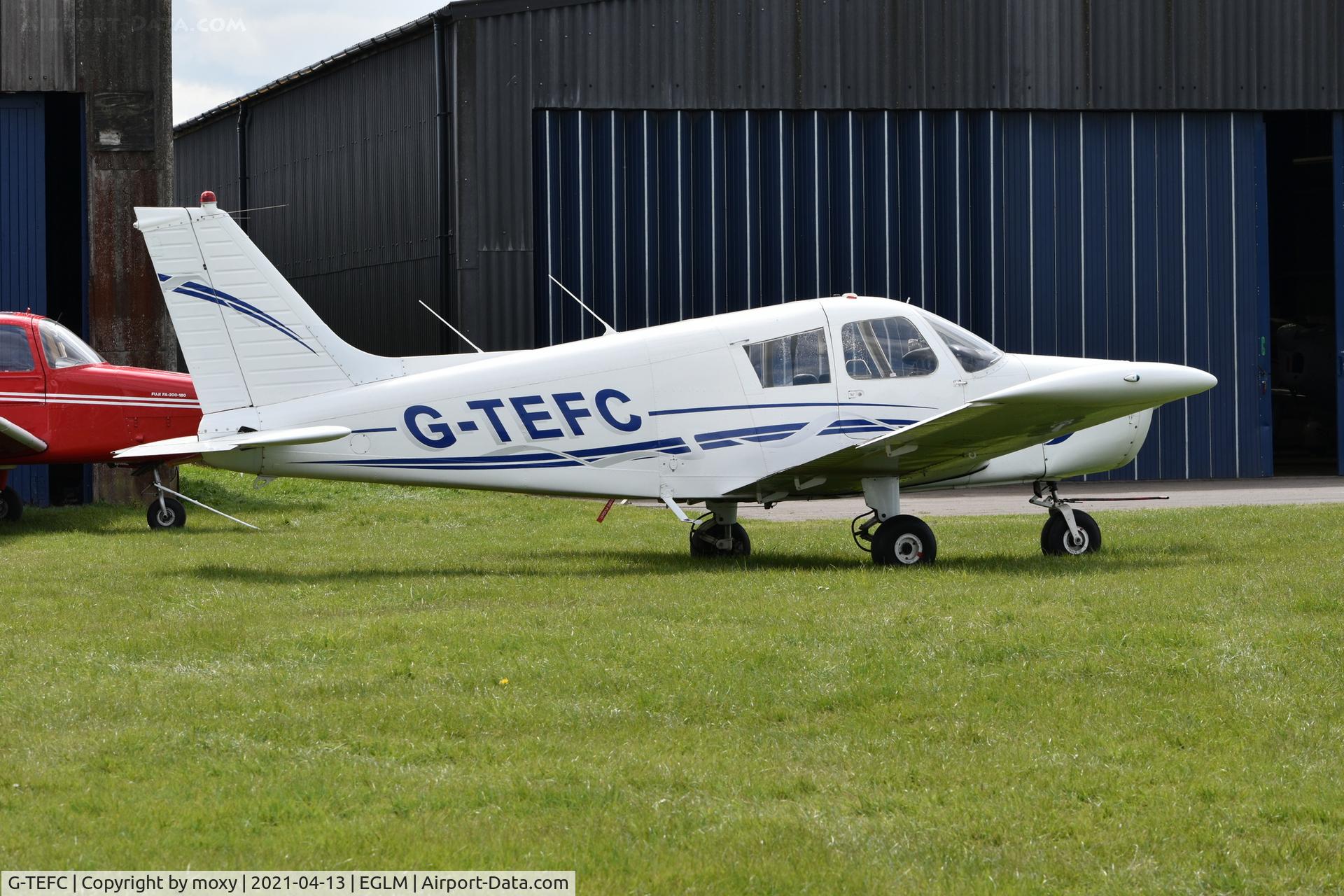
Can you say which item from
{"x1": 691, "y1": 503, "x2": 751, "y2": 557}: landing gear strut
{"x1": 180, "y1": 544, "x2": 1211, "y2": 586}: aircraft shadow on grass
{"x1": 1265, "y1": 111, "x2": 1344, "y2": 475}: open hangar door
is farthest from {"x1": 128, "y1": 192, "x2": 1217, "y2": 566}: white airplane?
{"x1": 1265, "y1": 111, "x2": 1344, "y2": 475}: open hangar door

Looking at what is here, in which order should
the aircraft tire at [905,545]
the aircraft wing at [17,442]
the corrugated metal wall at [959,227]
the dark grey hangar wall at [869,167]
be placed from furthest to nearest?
the corrugated metal wall at [959,227], the dark grey hangar wall at [869,167], the aircraft wing at [17,442], the aircraft tire at [905,545]

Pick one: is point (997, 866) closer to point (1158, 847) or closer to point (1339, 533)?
point (1158, 847)

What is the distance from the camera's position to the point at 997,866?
4477 millimetres

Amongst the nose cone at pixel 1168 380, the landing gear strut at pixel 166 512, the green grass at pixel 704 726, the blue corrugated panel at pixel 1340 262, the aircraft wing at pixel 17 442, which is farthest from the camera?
the blue corrugated panel at pixel 1340 262

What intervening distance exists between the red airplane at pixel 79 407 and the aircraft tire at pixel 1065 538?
9.37 metres

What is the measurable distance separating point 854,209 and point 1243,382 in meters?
6.75

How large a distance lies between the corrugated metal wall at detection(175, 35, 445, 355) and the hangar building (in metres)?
4.17

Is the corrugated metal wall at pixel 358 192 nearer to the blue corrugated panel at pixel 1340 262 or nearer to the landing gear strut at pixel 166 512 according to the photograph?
the landing gear strut at pixel 166 512

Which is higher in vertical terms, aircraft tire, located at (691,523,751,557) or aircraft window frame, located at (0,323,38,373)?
aircraft window frame, located at (0,323,38,373)

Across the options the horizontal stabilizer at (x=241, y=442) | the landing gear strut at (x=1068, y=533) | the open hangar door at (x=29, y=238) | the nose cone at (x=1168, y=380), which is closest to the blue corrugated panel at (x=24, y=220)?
the open hangar door at (x=29, y=238)

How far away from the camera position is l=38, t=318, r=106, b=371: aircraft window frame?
1652cm

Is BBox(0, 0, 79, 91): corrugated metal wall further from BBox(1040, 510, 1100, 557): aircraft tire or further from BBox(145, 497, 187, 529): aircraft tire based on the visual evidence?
BBox(1040, 510, 1100, 557): aircraft tire

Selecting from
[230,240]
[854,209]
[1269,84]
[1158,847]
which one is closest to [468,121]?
[854,209]

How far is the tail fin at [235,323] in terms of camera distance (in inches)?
440
